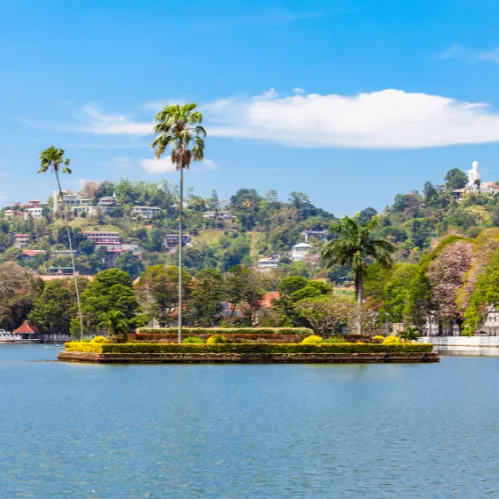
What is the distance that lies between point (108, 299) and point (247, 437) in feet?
479

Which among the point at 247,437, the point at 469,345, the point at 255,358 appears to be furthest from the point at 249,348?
the point at 469,345

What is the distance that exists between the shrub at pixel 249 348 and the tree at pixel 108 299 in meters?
94.8

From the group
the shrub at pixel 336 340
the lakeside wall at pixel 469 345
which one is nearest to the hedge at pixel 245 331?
the shrub at pixel 336 340

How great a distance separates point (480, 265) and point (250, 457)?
104408 millimetres

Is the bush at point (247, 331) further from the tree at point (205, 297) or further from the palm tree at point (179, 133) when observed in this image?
the tree at point (205, 297)

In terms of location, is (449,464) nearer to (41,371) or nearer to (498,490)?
(498,490)

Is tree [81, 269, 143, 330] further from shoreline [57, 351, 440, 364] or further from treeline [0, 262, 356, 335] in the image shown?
shoreline [57, 351, 440, 364]

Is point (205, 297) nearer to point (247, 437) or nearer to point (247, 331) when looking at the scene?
point (247, 331)

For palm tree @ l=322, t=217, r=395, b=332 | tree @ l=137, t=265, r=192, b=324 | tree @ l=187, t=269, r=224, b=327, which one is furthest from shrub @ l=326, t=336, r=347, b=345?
tree @ l=137, t=265, r=192, b=324

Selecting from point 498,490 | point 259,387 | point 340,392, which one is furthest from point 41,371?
point 498,490

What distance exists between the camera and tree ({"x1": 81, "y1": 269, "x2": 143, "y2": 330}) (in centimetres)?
18525

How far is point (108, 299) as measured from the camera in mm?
186875

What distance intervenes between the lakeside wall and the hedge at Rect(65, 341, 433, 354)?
45.3m

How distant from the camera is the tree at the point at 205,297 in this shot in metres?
177
